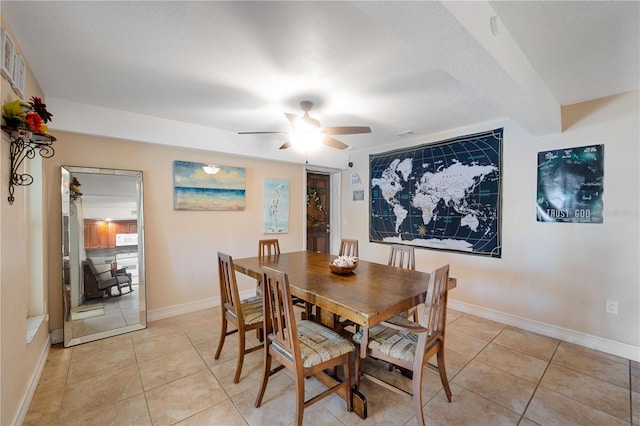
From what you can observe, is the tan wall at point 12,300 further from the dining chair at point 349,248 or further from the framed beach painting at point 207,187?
the dining chair at point 349,248

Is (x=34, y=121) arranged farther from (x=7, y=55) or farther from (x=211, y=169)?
(x=211, y=169)

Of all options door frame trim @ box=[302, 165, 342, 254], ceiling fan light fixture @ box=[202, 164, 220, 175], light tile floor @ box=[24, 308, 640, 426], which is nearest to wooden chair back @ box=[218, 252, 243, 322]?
light tile floor @ box=[24, 308, 640, 426]

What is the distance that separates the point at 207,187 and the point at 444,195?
314 centimetres

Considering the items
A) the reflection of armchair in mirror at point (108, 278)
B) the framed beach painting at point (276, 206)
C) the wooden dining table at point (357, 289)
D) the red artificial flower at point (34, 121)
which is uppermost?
the red artificial flower at point (34, 121)

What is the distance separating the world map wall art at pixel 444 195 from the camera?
10.8ft

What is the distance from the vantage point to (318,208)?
522 centimetres

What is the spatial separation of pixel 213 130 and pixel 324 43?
2.29 meters

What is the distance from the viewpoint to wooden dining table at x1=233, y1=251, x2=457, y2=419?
1.58m

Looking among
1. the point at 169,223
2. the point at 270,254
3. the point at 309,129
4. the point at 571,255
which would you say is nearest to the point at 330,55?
the point at 309,129

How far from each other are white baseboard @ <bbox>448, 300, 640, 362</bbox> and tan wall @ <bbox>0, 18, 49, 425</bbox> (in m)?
4.13

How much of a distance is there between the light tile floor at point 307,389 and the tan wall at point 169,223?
78 cm

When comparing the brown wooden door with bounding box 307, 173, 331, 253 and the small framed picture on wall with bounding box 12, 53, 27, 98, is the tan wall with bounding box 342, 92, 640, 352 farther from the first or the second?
the small framed picture on wall with bounding box 12, 53, 27, 98

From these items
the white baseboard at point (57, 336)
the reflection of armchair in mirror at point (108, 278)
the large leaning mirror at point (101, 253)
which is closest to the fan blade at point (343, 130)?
the large leaning mirror at point (101, 253)

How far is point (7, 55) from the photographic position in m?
1.58
